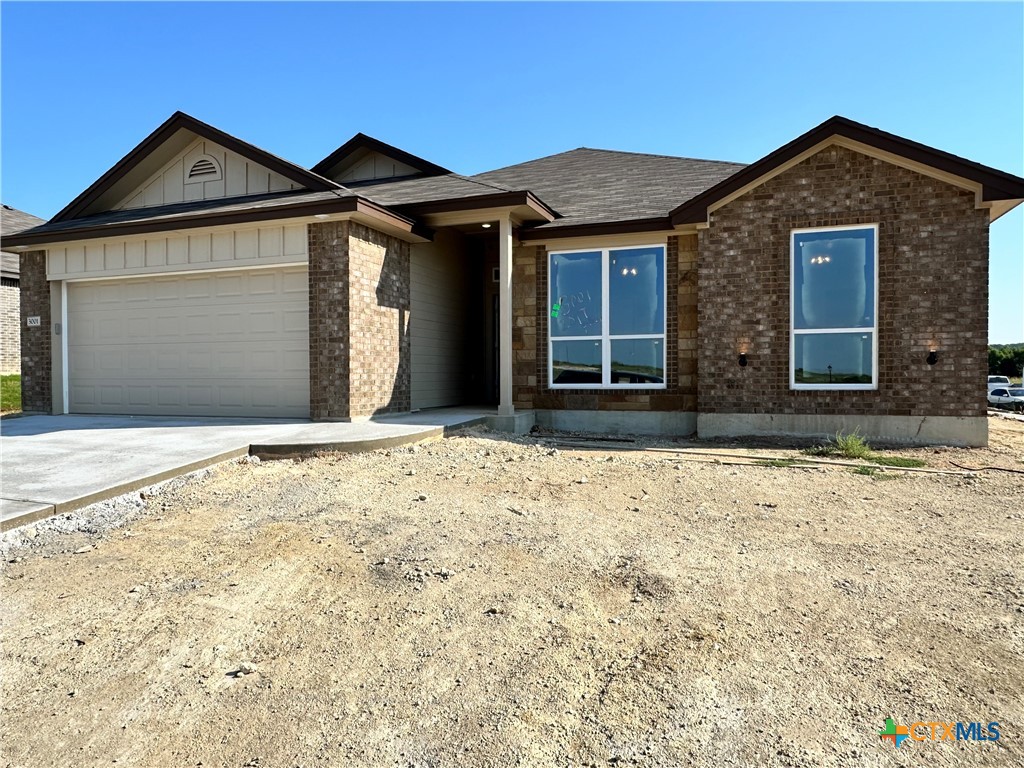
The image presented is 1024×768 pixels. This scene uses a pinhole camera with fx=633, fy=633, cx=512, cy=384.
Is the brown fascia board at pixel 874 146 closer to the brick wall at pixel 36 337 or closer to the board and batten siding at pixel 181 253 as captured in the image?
the board and batten siding at pixel 181 253

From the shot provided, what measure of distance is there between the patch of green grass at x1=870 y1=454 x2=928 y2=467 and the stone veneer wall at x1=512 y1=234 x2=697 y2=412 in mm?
2892

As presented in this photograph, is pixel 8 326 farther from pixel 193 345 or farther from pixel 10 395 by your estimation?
pixel 193 345

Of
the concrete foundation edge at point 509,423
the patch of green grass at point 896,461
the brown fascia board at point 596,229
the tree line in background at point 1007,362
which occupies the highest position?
the brown fascia board at point 596,229

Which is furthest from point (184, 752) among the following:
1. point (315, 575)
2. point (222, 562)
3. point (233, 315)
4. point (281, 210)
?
point (233, 315)

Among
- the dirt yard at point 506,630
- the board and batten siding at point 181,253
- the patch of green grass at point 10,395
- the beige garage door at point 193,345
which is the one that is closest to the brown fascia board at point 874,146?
the dirt yard at point 506,630

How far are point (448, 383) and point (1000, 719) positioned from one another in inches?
417

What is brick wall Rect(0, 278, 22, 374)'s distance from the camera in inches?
707

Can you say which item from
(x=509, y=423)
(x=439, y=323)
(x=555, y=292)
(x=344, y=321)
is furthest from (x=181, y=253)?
(x=555, y=292)

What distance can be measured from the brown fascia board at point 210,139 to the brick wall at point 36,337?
5.85ft

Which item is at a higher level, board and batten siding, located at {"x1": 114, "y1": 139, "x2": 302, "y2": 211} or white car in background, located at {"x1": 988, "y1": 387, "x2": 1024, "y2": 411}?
board and batten siding, located at {"x1": 114, "y1": 139, "x2": 302, "y2": 211}

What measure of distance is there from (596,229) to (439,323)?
3575mm

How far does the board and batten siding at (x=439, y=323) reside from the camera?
11.1 m

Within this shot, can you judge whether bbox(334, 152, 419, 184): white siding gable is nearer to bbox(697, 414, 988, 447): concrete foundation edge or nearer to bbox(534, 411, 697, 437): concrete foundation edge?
bbox(534, 411, 697, 437): concrete foundation edge

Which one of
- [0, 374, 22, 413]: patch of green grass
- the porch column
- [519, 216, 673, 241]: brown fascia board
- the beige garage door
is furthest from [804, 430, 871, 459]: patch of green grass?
[0, 374, 22, 413]: patch of green grass
